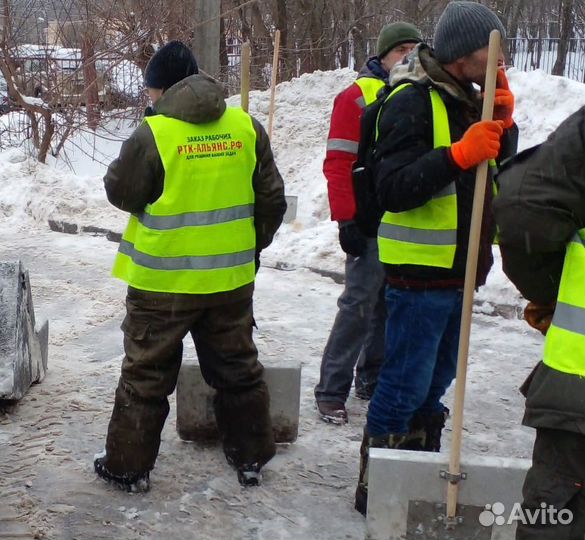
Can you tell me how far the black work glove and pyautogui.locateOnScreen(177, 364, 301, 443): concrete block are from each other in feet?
2.15

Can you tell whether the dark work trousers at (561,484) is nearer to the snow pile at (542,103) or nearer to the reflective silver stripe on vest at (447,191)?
the reflective silver stripe on vest at (447,191)

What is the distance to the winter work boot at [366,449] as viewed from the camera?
11.5ft

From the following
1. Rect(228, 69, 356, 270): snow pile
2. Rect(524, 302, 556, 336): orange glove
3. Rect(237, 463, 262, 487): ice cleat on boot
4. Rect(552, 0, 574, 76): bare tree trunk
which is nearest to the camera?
Rect(524, 302, 556, 336): orange glove

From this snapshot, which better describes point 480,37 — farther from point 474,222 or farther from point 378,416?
point 378,416

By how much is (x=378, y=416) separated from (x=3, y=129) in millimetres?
10383

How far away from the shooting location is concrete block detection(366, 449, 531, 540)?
124 inches

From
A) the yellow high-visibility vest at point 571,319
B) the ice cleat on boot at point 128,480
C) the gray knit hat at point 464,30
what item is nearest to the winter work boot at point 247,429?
the ice cleat on boot at point 128,480

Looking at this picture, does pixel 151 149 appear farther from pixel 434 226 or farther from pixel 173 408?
pixel 173 408

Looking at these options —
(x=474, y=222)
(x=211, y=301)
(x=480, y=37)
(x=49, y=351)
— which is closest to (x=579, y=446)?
(x=474, y=222)

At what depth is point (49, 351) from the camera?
18.7 ft

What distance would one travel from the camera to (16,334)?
15.1ft

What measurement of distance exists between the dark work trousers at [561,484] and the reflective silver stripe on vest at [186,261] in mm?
1701

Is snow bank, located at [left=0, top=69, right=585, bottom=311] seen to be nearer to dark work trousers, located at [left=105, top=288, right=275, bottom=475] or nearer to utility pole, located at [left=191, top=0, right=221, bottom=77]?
utility pole, located at [left=191, top=0, right=221, bottom=77]

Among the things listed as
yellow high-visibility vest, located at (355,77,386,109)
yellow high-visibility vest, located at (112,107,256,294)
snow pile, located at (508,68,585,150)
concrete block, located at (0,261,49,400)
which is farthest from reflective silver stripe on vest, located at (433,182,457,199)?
snow pile, located at (508,68,585,150)
